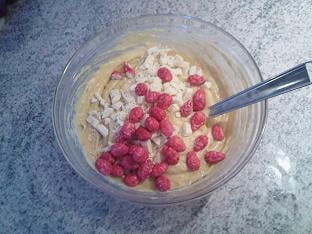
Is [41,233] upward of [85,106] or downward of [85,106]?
downward

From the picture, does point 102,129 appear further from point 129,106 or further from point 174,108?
point 174,108

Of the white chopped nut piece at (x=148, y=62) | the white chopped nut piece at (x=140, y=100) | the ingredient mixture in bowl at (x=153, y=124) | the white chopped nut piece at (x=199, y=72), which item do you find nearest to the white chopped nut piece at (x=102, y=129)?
the ingredient mixture in bowl at (x=153, y=124)

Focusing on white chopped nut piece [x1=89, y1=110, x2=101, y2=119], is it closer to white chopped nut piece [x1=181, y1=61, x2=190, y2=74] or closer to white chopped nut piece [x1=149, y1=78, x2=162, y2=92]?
white chopped nut piece [x1=149, y1=78, x2=162, y2=92]

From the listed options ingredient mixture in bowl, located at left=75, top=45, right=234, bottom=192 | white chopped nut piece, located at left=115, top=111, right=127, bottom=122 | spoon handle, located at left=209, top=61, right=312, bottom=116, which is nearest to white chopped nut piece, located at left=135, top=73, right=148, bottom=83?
ingredient mixture in bowl, located at left=75, top=45, right=234, bottom=192

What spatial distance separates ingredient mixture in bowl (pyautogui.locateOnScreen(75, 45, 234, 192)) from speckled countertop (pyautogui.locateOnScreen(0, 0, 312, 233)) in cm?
12

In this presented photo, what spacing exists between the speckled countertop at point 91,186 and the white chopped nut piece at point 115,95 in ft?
0.78

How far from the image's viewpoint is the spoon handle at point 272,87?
30.4 inches

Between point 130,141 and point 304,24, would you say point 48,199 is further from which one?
point 304,24

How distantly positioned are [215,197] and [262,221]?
0.48 feet

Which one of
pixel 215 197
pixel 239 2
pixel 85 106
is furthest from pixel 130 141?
pixel 239 2

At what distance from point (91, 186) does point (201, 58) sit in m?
0.52

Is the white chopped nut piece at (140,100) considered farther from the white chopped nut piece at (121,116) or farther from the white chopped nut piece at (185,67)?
the white chopped nut piece at (185,67)

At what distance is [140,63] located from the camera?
3.78ft

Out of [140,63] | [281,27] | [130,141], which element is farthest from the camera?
[281,27]
